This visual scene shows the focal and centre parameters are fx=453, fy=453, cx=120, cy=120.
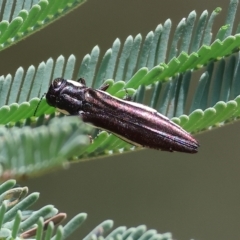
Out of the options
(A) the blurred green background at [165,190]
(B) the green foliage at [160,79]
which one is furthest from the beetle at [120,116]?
(A) the blurred green background at [165,190]

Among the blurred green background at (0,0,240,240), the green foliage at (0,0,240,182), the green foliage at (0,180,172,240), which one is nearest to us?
the green foliage at (0,180,172,240)

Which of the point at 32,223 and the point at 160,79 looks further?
the point at 160,79

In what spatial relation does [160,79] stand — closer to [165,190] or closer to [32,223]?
[32,223]

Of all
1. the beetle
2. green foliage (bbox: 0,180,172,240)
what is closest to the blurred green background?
the beetle

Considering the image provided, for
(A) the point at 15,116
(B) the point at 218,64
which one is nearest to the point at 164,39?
(B) the point at 218,64

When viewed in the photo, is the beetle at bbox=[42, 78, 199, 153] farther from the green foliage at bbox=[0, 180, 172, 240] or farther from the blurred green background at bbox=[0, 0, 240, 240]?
the blurred green background at bbox=[0, 0, 240, 240]

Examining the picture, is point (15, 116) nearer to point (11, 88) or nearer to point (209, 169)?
point (11, 88)

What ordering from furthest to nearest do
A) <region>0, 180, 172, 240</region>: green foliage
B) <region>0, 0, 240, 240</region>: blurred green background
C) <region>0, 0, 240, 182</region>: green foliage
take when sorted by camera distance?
<region>0, 0, 240, 240</region>: blurred green background < <region>0, 0, 240, 182</region>: green foliage < <region>0, 180, 172, 240</region>: green foliage

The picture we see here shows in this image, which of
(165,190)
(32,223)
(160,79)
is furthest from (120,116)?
(165,190)
